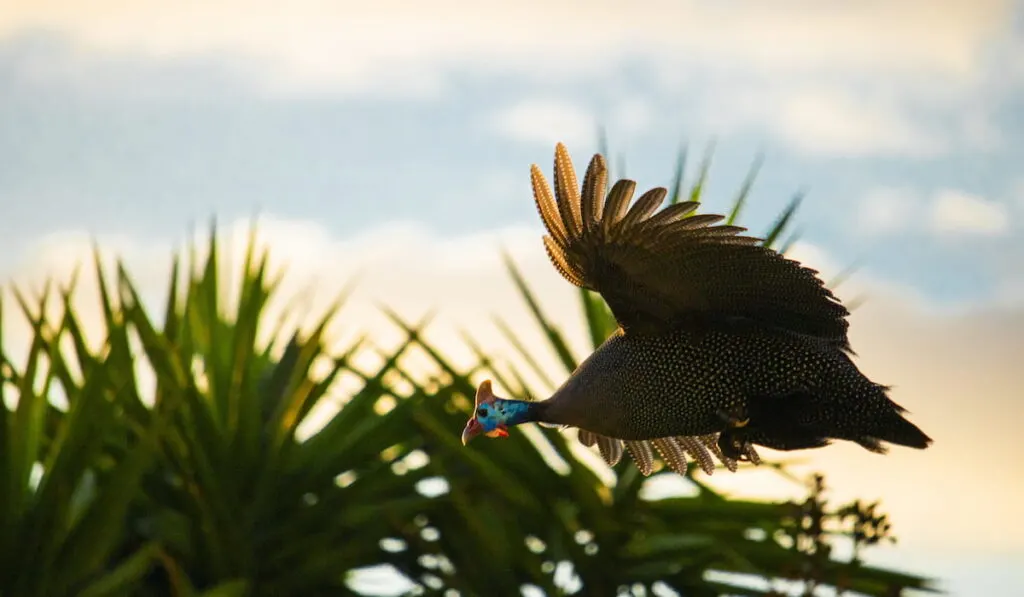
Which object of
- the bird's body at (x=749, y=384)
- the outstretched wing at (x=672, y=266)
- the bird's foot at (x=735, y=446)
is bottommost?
the bird's foot at (x=735, y=446)

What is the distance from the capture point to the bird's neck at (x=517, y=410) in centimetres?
402

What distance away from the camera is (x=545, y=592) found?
7688 mm

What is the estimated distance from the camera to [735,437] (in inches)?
160

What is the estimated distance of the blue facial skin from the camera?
159 inches

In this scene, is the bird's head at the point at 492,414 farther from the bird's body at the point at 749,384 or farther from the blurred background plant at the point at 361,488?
the blurred background plant at the point at 361,488

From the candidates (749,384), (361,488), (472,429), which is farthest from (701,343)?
(361,488)

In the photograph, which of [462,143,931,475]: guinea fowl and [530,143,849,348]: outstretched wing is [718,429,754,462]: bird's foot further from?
[530,143,849,348]: outstretched wing

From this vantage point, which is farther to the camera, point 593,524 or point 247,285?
point 247,285

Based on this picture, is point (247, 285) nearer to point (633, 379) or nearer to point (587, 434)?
point (587, 434)

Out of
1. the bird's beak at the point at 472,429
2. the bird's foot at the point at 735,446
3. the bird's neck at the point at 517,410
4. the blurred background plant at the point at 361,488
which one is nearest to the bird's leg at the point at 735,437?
the bird's foot at the point at 735,446

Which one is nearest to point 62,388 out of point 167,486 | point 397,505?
point 167,486

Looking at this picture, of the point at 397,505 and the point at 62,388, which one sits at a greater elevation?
the point at 62,388

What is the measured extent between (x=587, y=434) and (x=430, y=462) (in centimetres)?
349

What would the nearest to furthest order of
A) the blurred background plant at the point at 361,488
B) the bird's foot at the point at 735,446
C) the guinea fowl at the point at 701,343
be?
the guinea fowl at the point at 701,343 < the bird's foot at the point at 735,446 < the blurred background plant at the point at 361,488
